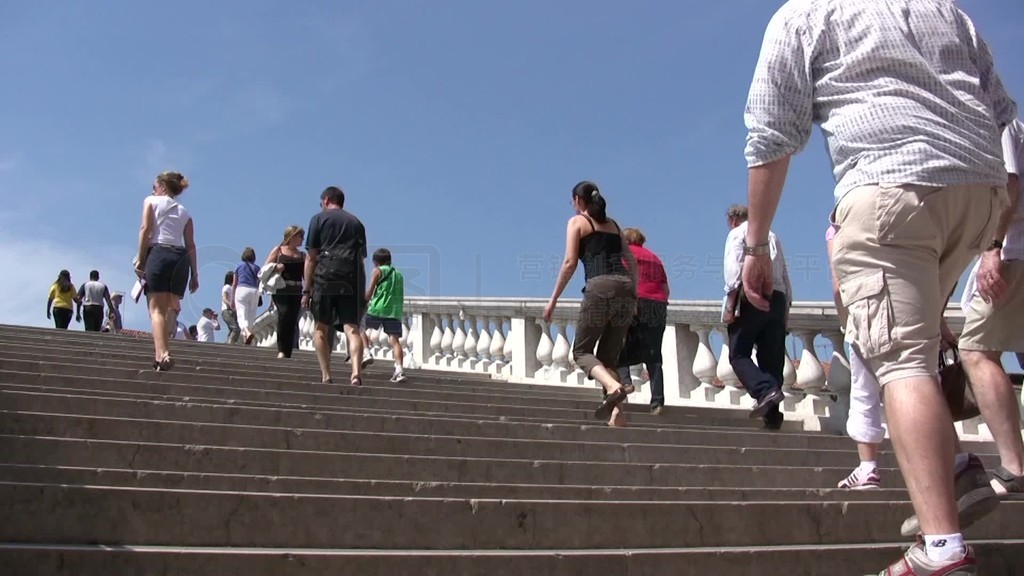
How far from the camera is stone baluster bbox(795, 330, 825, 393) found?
8828 mm

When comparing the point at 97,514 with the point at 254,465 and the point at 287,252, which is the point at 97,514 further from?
the point at 287,252

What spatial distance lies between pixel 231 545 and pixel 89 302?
17720 millimetres

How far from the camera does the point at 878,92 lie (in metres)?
3.26

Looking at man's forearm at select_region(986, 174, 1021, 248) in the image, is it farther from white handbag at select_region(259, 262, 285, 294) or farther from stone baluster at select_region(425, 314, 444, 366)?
stone baluster at select_region(425, 314, 444, 366)

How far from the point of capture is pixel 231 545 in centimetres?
334

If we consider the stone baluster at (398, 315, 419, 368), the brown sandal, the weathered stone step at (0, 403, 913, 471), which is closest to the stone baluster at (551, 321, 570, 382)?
the stone baluster at (398, 315, 419, 368)

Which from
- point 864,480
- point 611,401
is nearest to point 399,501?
point 864,480

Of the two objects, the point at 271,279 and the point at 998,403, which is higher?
the point at 271,279

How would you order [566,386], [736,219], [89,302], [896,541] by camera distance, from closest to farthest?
[896,541] → [736,219] → [566,386] → [89,302]

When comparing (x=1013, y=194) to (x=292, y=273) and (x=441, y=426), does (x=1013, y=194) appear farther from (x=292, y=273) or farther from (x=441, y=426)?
(x=292, y=273)

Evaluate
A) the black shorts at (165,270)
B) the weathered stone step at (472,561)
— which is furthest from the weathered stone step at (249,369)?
the weathered stone step at (472,561)

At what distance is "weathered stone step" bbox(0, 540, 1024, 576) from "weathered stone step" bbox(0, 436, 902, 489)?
3.66 feet

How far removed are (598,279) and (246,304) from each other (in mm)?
10575

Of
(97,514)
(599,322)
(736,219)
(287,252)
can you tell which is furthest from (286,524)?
(287,252)
